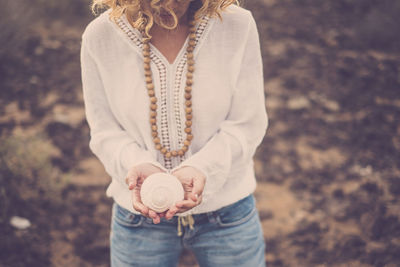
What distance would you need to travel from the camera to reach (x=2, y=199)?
2.96 meters

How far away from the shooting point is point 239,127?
1381 mm

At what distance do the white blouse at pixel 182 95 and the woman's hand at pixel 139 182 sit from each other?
0.02m

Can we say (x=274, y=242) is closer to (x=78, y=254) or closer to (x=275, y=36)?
(x=78, y=254)

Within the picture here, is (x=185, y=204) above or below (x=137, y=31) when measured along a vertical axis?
below

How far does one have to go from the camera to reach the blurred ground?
9.59 feet

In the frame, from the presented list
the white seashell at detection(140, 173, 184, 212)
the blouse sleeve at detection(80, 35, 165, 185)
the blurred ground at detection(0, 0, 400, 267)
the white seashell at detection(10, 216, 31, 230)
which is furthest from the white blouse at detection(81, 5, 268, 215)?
the white seashell at detection(10, 216, 31, 230)

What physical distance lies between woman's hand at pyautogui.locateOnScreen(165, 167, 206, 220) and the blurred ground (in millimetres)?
1789

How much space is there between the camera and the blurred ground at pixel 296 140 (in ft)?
9.59

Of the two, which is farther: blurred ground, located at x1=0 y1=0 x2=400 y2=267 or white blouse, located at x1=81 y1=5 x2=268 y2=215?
blurred ground, located at x1=0 y1=0 x2=400 y2=267

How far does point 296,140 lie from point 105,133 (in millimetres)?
2882

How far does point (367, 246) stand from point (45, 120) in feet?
11.0

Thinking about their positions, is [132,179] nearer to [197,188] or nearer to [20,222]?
[197,188]

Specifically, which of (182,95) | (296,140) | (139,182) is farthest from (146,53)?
(296,140)

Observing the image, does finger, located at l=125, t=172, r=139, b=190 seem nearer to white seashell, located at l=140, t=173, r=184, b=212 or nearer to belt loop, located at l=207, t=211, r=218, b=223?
white seashell, located at l=140, t=173, r=184, b=212
